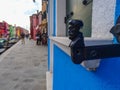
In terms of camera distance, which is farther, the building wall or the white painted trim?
the white painted trim

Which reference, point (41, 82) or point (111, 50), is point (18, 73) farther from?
point (111, 50)

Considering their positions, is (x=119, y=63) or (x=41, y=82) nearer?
(x=119, y=63)

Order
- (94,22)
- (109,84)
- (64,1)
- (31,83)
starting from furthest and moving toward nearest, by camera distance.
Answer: (31,83)
(64,1)
(94,22)
(109,84)

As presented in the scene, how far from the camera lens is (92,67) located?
25.5 inches

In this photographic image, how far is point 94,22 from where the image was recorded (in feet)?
3.07

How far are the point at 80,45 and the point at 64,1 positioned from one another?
2.19m

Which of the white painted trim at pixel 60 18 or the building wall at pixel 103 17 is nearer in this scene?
the building wall at pixel 103 17

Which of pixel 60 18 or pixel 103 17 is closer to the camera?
pixel 103 17

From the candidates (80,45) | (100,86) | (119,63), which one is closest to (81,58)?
(80,45)

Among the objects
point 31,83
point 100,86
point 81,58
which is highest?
point 81,58

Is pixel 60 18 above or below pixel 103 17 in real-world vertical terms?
above

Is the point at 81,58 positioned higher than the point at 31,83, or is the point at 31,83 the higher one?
the point at 81,58

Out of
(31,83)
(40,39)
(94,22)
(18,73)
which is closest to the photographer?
(94,22)

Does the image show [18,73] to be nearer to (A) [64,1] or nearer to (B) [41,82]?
(B) [41,82]
